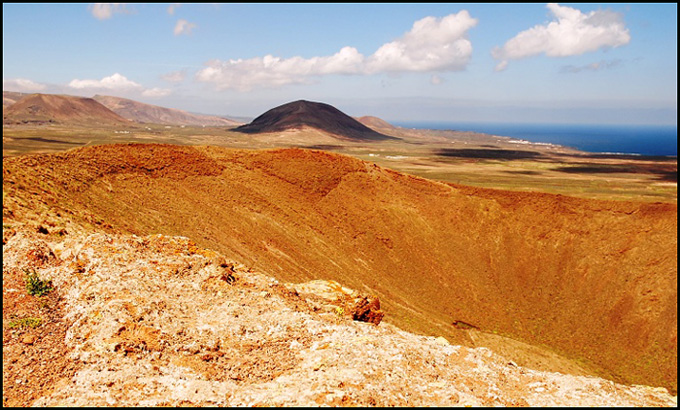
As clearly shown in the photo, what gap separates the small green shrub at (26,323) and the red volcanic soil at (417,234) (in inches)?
574

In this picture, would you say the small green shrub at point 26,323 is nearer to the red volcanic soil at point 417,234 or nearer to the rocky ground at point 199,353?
the rocky ground at point 199,353

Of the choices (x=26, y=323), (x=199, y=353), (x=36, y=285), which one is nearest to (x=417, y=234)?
(x=199, y=353)

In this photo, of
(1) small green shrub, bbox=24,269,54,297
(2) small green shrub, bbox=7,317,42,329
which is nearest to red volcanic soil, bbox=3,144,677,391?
(1) small green shrub, bbox=24,269,54,297

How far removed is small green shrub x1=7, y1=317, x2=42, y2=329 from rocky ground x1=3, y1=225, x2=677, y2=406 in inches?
1.5

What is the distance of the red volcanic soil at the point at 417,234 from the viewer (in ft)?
110

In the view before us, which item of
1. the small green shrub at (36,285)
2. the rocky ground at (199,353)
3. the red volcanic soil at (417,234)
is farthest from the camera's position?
the red volcanic soil at (417,234)

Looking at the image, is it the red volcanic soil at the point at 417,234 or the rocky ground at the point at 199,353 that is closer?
the rocky ground at the point at 199,353

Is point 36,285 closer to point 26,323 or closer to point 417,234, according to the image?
point 26,323

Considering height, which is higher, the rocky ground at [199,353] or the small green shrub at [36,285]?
the small green shrub at [36,285]

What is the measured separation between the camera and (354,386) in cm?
984

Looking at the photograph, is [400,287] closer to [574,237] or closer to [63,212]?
[574,237]

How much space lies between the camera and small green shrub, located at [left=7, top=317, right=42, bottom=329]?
12.0 m

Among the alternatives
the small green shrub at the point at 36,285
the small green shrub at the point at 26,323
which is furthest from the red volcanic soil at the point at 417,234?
the small green shrub at the point at 26,323

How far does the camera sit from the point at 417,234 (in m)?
47.2
